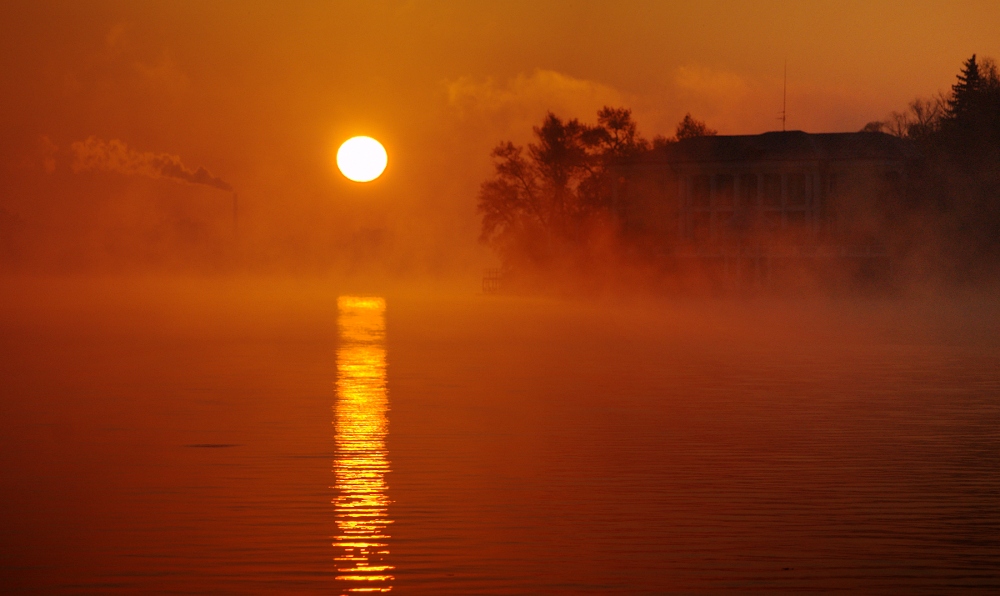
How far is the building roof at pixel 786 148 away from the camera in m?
66.3

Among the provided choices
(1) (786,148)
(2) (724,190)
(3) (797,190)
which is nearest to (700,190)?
(2) (724,190)

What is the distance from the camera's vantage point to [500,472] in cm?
1331

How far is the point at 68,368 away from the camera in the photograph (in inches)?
1029

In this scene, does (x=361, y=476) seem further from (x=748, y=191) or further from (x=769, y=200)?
(x=748, y=191)

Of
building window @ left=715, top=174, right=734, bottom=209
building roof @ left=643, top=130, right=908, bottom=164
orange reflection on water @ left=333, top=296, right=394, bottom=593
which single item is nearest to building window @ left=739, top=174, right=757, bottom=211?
building window @ left=715, top=174, right=734, bottom=209

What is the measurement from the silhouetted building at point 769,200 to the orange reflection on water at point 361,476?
39912mm

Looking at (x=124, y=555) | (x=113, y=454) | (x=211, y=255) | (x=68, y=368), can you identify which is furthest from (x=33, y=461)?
(x=211, y=255)

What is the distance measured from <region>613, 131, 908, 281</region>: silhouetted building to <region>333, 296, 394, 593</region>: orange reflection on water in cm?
3991

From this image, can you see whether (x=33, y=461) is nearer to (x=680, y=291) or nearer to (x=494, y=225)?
(x=680, y=291)

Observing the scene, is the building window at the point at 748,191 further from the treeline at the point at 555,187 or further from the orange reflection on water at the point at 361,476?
the orange reflection on water at the point at 361,476

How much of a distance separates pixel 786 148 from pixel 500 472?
5866 centimetres

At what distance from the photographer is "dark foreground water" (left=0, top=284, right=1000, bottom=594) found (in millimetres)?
9070

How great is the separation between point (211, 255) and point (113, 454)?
142m

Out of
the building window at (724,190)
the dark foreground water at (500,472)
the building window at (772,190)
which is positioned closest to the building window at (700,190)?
the building window at (724,190)
